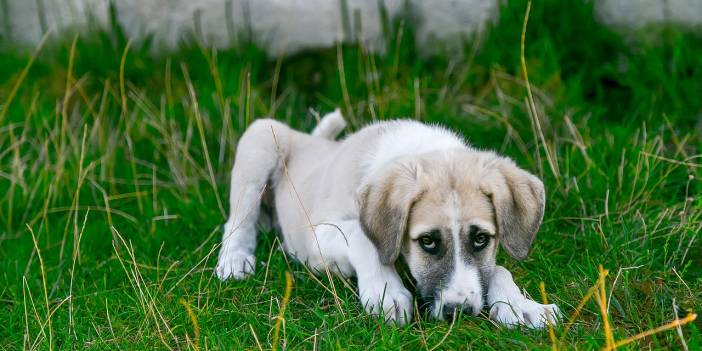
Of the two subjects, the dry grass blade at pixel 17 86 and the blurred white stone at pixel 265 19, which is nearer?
the dry grass blade at pixel 17 86

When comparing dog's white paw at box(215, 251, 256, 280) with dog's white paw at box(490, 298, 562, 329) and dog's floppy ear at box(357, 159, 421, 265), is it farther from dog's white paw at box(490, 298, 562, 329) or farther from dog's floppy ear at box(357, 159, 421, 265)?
dog's white paw at box(490, 298, 562, 329)

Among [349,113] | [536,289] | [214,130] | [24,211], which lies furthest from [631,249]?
[24,211]

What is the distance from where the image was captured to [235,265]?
512 centimetres

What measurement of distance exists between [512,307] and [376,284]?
→ 2.03 feet

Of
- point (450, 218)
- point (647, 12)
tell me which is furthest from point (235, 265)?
point (647, 12)

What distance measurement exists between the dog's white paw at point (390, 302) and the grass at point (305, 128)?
8 cm

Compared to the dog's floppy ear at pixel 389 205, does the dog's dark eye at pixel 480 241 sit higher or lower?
lower

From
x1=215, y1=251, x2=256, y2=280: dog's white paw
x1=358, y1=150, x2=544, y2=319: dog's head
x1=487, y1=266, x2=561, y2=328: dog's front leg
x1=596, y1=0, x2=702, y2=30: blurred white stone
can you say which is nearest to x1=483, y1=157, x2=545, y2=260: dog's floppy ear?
x1=358, y1=150, x2=544, y2=319: dog's head

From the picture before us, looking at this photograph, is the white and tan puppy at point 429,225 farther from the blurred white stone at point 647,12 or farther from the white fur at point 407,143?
the blurred white stone at point 647,12

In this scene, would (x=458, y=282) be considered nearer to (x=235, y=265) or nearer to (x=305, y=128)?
(x=235, y=265)

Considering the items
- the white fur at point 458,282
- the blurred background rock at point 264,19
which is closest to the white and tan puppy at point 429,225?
the white fur at point 458,282

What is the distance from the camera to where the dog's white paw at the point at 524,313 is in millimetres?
4035

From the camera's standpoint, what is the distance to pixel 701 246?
477cm

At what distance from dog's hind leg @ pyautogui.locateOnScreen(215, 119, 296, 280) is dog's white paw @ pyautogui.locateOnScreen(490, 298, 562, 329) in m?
1.61
